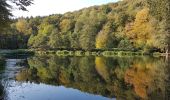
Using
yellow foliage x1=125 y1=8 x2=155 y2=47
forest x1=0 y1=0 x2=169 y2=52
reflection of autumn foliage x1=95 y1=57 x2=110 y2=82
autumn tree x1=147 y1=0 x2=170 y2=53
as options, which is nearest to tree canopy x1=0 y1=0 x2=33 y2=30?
reflection of autumn foliage x1=95 y1=57 x2=110 y2=82

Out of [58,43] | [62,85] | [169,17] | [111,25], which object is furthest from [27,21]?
[62,85]

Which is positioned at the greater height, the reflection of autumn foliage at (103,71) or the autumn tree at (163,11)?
the autumn tree at (163,11)

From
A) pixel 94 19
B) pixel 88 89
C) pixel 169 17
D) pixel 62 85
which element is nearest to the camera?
pixel 88 89

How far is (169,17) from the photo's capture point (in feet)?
273

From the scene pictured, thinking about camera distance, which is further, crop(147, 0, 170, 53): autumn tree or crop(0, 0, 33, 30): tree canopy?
crop(147, 0, 170, 53): autumn tree

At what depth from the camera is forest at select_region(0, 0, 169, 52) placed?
295 feet

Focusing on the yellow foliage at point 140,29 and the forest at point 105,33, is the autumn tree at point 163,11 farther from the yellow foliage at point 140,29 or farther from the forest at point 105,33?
the yellow foliage at point 140,29

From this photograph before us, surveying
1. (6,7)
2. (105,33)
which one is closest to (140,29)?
(105,33)

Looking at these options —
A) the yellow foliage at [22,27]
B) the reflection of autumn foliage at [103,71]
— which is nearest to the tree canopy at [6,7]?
the reflection of autumn foliage at [103,71]

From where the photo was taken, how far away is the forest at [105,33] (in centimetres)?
8980

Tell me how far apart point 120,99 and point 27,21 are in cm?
14845

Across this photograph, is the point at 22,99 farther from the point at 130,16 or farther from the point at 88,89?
the point at 130,16

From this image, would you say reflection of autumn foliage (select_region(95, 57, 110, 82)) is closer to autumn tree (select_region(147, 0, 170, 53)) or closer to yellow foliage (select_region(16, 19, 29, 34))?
autumn tree (select_region(147, 0, 170, 53))

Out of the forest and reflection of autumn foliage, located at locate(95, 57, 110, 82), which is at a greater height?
the forest
